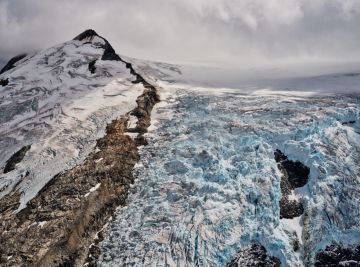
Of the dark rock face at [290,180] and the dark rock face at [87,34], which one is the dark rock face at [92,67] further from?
the dark rock face at [290,180]

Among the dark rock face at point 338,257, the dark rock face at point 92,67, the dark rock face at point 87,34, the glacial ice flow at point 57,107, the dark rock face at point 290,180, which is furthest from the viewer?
the dark rock face at point 87,34

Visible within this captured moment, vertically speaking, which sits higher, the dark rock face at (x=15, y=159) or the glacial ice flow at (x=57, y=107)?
the glacial ice flow at (x=57, y=107)

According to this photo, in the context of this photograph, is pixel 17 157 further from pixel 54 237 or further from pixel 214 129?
pixel 214 129

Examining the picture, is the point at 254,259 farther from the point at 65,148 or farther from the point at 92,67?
the point at 92,67

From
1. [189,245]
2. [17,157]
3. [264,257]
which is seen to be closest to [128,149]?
[17,157]

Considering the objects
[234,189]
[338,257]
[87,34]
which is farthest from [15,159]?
[87,34]

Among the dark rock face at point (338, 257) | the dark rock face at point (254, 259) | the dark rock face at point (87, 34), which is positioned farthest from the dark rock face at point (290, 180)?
the dark rock face at point (87, 34)

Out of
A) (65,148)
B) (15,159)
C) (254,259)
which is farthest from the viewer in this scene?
(65,148)

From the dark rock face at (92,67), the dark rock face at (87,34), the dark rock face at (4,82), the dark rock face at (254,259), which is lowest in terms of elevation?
the dark rock face at (254,259)
